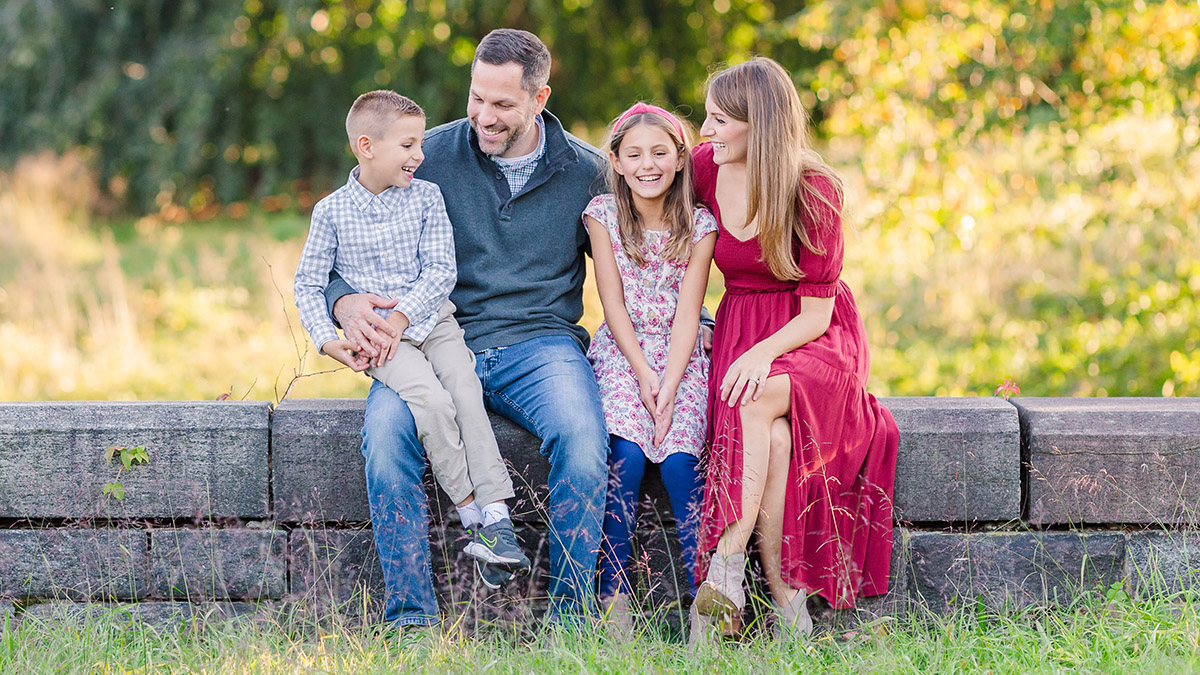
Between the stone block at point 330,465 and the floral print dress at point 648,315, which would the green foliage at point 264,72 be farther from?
the stone block at point 330,465

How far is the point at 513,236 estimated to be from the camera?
3.36 metres

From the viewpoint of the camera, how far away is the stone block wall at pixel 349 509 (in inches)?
119

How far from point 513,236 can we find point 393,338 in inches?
22.1

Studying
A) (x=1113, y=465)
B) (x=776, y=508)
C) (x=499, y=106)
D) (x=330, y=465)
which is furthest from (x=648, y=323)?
(x=1113, y=465)

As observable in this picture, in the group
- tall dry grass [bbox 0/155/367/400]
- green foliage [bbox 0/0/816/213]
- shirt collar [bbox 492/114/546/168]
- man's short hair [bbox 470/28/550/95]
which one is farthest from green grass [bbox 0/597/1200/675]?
green foliage [bbox 0/0/816/213]

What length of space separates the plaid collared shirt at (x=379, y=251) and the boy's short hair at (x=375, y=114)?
0.17m

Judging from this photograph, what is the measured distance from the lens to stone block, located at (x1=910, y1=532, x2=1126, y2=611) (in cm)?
307

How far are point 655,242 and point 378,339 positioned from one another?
867 millimetres

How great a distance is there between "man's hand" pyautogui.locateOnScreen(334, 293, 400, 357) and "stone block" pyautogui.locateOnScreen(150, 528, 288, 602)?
59 cm

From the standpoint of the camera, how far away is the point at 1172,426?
3.05 metres

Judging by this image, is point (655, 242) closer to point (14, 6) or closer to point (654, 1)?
point (654, 1)

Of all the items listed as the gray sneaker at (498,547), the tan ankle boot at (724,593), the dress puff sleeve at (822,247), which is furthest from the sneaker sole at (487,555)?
the dress puff sleeve at (822,247)

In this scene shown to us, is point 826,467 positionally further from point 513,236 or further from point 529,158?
point 529,158

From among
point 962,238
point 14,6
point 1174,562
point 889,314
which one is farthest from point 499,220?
point 14,6
